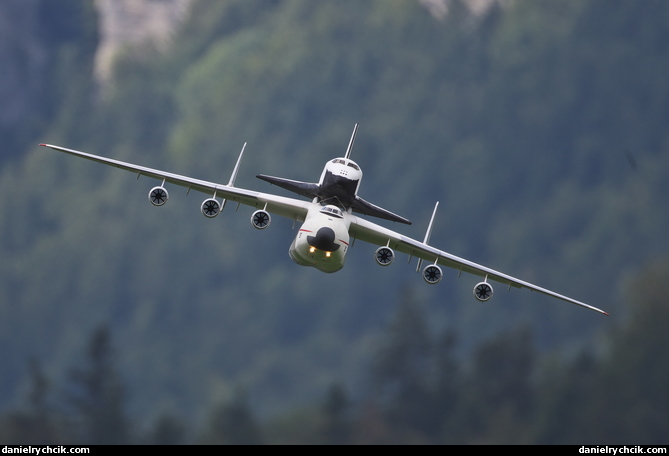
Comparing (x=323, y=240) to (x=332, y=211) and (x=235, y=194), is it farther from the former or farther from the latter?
(x=235, y=194)

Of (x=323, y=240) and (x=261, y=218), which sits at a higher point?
(x=261, y=218)

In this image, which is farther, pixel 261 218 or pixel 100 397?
pixel 100 397

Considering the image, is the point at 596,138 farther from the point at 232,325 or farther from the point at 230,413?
the point at 230,413

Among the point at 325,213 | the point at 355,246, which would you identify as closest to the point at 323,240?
the point at 325,213

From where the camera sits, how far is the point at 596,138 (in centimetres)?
13950

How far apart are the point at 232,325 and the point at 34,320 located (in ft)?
60.3

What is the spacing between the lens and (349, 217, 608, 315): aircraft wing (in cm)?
4891

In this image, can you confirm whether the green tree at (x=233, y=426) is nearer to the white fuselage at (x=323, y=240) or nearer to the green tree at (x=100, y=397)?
the green tree at (x=100, y=397)

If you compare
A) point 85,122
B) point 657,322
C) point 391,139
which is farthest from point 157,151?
point 657,322

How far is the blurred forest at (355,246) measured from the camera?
9062cm

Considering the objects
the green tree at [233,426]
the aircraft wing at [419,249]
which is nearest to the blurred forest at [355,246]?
the green tree at [233,426]

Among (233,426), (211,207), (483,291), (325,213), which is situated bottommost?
(233,426)

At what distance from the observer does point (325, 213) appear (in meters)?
46.5

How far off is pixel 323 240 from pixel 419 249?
624 centimetres
